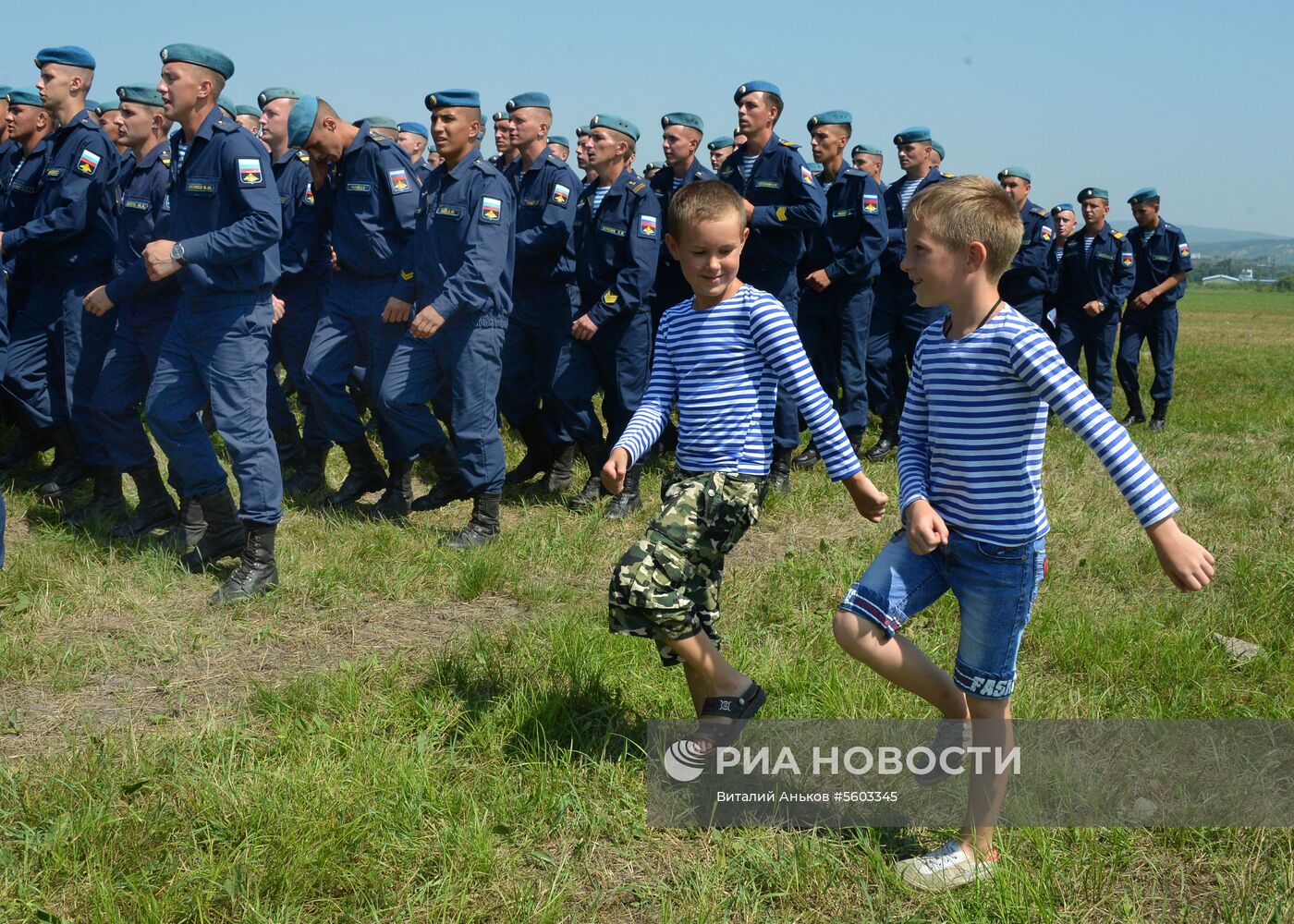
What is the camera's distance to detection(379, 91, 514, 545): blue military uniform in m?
6.10

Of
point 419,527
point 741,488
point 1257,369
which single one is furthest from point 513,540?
point 1257,369

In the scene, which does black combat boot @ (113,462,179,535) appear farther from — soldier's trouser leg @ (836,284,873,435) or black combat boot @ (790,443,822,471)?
soldier's trouser leg @ (836,284,873,435)

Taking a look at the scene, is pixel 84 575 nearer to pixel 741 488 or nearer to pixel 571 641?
pixel 571 641

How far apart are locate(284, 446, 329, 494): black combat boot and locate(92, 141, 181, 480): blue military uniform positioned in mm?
1323

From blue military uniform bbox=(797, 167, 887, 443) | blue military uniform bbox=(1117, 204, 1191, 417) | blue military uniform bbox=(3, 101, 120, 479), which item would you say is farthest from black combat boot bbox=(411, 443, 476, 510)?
blue military uniform bbox=(1117, 204, 1191, 417)

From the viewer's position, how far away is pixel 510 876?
120 inches


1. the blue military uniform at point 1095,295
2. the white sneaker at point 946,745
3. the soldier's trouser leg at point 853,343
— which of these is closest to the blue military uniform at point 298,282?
the soldier's trouser leg at point 853,343

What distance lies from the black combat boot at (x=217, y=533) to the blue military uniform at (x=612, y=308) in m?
2.47

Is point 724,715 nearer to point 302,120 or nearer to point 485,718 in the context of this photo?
point 485,718

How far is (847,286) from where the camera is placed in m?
8.80

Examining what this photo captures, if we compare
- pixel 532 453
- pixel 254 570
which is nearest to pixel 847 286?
pixel 532 453

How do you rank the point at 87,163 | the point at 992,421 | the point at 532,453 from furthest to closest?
the point at 532,453, the point at 87,163, the point at 992,421

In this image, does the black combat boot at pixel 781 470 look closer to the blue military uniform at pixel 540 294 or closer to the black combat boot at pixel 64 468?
the blue military uniform at pixel 540 294

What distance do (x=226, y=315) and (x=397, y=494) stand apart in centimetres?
202
